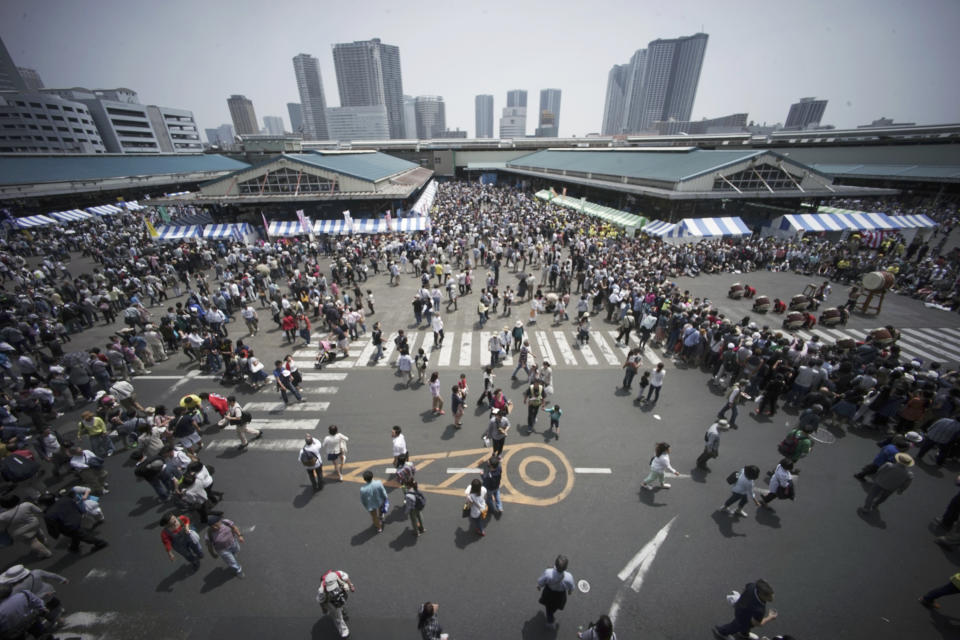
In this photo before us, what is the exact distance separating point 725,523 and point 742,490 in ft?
3.05

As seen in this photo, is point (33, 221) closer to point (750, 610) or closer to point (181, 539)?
point (181, 539)

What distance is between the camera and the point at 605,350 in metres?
15.6

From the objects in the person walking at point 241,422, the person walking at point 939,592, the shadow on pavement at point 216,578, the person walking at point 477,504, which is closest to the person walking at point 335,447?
the shadow on pavement at point 216,578

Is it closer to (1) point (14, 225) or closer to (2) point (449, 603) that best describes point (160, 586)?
(2) point (449, 603)

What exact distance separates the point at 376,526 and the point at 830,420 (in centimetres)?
1402

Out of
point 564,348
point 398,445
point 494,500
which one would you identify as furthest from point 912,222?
point 398,445

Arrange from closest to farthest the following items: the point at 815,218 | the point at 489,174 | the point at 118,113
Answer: the point at 815,218 < the point at 489,174 < the point at 118,113

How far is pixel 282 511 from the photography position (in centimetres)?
823

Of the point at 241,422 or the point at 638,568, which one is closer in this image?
the point at 638,568

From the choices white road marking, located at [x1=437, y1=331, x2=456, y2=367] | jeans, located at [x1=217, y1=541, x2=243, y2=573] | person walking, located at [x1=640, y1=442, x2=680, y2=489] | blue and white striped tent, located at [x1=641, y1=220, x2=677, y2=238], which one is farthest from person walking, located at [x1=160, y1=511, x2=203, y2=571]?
→ blue and white striped tent, located at [x1=641, y1=220, x2=677, y2=238]

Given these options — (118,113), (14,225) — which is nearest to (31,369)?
(14,225)

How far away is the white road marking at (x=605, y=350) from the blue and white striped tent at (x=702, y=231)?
16.2 metres

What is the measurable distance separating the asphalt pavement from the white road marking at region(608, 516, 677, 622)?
0.03m

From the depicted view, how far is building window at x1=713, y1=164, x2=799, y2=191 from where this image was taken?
103 ft
